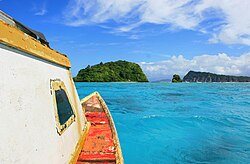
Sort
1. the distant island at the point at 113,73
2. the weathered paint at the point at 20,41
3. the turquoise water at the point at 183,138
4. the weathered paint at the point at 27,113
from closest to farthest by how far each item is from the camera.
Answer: the weathered paint at the point at 27,113, the weathered paint at the point at 20,41, the turquoise water at the point at 183,138, the distant island at the point at 113,73

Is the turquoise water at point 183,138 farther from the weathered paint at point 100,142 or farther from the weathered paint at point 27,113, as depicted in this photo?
the weathered paint at point 27,113

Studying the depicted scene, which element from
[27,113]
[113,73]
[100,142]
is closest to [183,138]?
[100,142]

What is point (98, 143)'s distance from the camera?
182 inches

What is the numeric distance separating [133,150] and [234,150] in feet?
12.9

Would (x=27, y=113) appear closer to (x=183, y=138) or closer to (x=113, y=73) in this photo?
(x=183, y=138)

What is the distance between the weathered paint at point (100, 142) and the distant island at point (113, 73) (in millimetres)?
110750

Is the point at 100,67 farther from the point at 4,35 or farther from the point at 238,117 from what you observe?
the point at 4,35

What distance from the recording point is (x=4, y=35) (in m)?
2.02

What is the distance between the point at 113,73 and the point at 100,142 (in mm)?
122400

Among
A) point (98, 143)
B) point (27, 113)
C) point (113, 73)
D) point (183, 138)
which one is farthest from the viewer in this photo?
point (113, 73)

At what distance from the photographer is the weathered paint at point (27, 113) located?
1.92 meters

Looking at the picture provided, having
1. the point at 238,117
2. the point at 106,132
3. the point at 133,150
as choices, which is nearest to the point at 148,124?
the point at 133,150

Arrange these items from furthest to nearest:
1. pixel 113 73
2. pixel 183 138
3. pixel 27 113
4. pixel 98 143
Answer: pixel 113 73 < pixel 183 138 < pixel 98 143 < pixel 27 113

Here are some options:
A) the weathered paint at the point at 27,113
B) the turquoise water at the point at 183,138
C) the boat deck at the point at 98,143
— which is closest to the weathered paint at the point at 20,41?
the weathered paint at the point at 27,113
